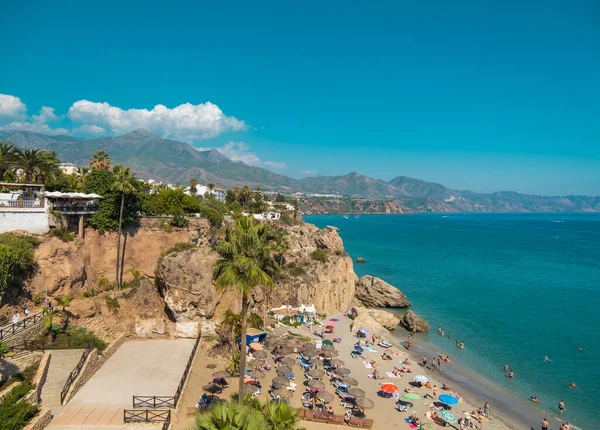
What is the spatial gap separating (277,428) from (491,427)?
18179mm

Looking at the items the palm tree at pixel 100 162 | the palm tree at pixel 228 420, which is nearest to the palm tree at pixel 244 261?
the palm tree at pixel 228 420

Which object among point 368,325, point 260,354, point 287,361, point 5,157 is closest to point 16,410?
point 260,354

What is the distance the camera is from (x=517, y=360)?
3300 cm

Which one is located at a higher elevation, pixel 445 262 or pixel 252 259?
pixel 252 259

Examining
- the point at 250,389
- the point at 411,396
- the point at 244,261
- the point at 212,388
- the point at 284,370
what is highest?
the point at 244,261

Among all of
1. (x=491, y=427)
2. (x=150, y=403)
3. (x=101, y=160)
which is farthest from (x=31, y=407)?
(x=101, y=160)

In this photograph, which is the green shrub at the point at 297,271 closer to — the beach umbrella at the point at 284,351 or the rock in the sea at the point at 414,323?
the beach umbrella at the point at 284,351

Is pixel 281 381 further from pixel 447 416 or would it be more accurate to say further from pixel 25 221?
pixel 25 221

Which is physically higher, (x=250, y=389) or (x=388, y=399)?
(x=250, y=389)

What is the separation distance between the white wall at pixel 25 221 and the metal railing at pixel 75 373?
410 inches

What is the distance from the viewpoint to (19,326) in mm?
20422

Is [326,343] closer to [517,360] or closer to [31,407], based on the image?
[517,360]

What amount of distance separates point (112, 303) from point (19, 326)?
651 cm

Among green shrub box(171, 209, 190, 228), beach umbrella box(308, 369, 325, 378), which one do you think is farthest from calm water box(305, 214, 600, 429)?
green shrub box(171, 209, 190, 228)
